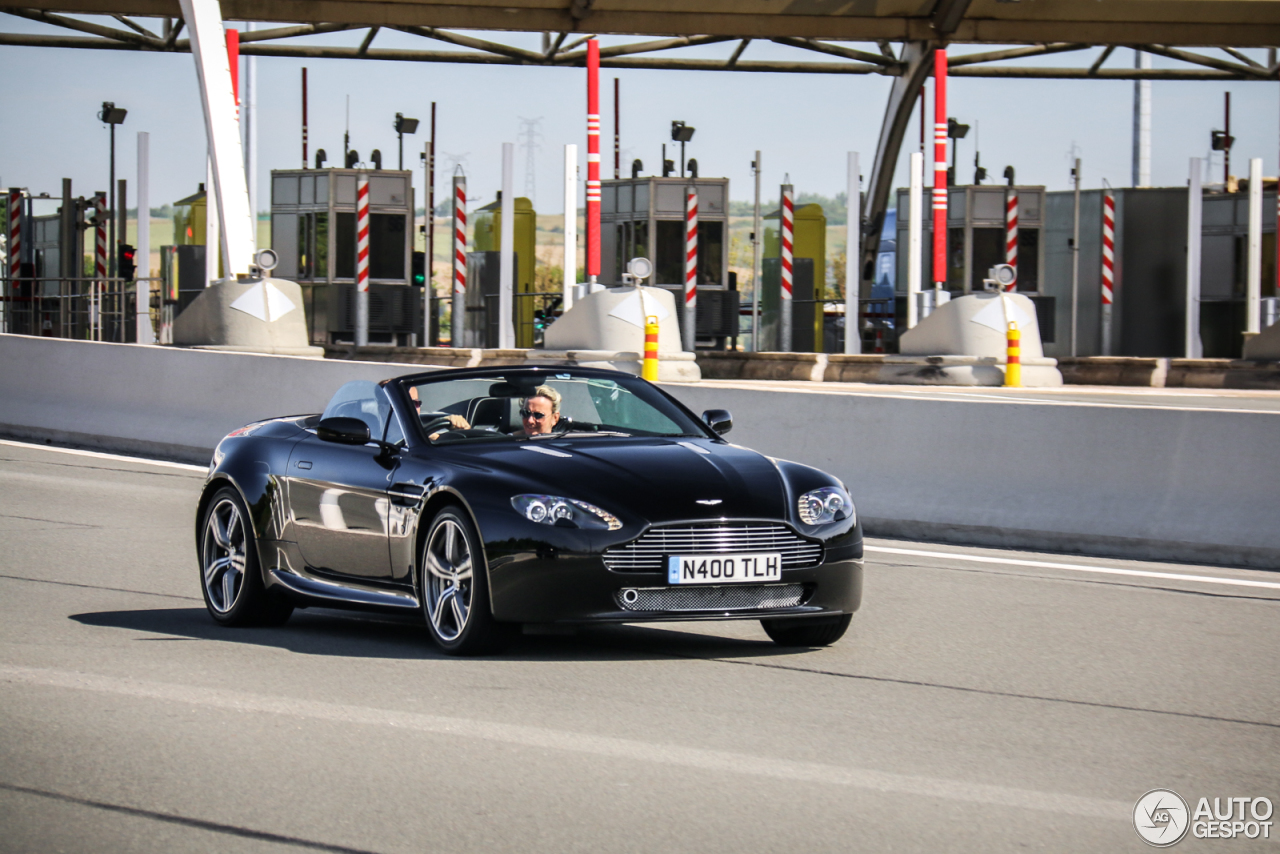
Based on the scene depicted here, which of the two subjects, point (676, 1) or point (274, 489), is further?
point (676, 1)

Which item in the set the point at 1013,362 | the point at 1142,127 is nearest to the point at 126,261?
the point at 1013,362

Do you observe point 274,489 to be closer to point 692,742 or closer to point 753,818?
point 692,742

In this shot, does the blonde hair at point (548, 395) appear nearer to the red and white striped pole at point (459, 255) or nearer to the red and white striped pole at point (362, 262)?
the red and white striped pole at point (459, 255)

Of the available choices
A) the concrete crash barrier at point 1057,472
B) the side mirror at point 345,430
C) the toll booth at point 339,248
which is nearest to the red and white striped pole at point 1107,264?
the toll booth at point 339,248

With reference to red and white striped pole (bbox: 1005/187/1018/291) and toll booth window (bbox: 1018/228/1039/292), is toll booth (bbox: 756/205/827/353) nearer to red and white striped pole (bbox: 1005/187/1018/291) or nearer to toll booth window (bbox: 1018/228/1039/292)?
red and white striped pole (bbox: 1005/187/1018/291)

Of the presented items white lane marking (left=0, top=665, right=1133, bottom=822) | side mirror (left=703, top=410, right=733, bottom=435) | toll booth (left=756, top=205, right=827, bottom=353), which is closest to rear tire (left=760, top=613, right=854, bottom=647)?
side mirror (left=703, top=410, right=733, bottom=435)

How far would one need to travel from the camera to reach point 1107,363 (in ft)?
94.6

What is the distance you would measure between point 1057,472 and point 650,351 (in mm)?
12133

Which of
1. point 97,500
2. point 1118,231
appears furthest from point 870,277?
point 97,500

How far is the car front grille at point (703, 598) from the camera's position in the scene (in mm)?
6902

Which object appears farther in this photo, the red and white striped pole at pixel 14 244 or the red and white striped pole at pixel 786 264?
the red and white striped pole at pixel 14 244

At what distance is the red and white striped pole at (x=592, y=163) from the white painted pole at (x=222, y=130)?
4655 millimetres

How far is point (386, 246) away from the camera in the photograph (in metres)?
33.5

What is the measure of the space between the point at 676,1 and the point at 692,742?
965 inches
